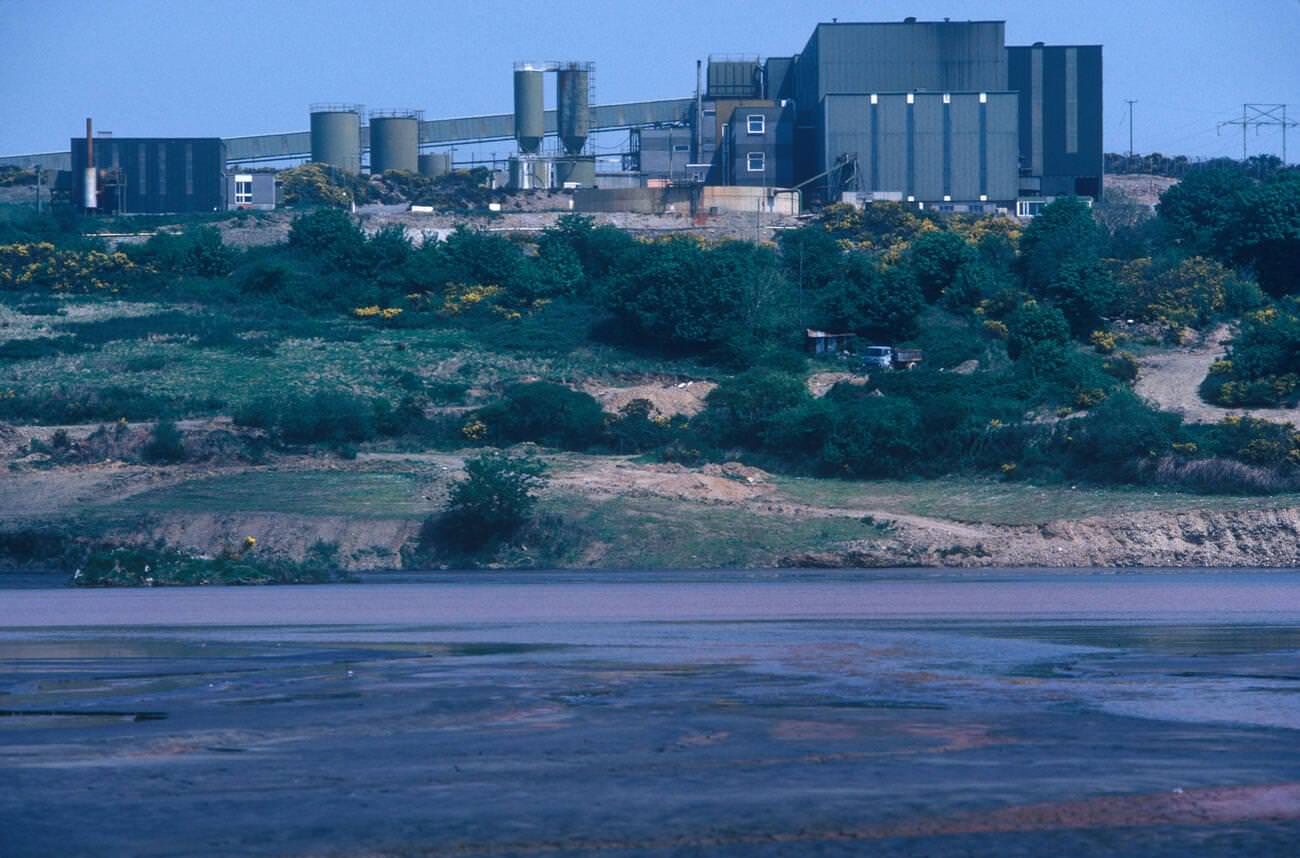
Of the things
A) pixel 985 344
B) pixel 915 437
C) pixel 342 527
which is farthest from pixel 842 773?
pixel 985 344

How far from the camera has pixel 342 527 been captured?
46688 mm

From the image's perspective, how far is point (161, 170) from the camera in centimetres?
12206

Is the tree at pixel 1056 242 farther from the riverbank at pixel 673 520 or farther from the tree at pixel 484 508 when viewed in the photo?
the tree at pixel 484 508

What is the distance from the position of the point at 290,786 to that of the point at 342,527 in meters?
35.4

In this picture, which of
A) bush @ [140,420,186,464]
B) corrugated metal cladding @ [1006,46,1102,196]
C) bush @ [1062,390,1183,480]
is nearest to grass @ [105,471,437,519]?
bush @ [140,420,186,464]

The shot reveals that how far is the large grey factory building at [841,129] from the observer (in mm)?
104062

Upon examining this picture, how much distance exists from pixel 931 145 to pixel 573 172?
110 feet

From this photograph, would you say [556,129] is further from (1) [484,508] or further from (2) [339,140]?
(1) [484,508]

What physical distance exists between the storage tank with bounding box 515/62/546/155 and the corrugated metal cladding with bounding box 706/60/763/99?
1396cm

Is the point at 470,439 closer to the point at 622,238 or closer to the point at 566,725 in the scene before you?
the point at 622,238

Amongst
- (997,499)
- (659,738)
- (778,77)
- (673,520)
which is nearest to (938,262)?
(997,499)

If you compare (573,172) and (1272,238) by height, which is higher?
(573,172)

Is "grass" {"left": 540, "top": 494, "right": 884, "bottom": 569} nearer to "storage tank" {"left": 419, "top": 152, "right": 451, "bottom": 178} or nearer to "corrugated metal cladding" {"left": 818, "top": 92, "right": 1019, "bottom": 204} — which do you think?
"corrugated metal cladding" {"left": 818, "top": 92, "right": 1019, "bottom": 204}

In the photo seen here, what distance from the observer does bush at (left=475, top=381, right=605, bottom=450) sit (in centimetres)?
5869
